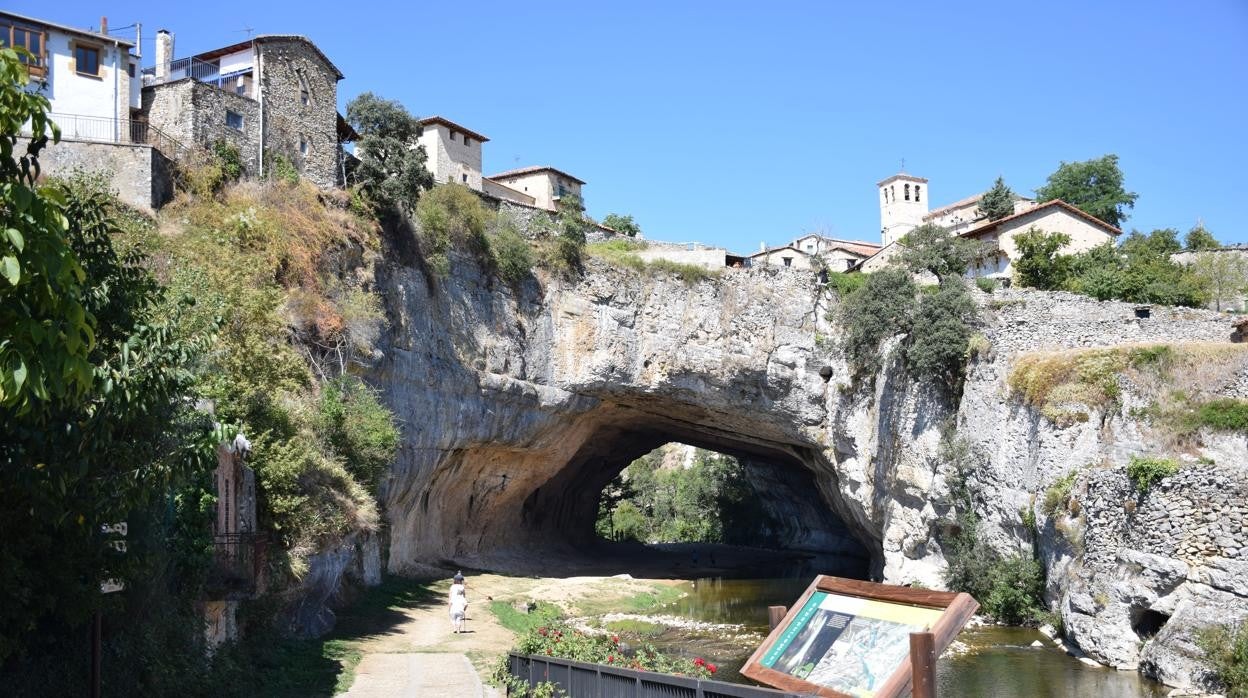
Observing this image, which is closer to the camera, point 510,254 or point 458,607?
point 458,607

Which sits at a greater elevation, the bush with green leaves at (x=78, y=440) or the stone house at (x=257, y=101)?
the stone house at (x=257, y=101)

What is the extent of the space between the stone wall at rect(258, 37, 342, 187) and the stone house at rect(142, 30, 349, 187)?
3 cm

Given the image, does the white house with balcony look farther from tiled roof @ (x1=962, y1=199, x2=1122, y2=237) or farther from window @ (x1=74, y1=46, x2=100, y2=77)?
tiled roof @ (x1=962, y1=199, x2=1122, y2=237)

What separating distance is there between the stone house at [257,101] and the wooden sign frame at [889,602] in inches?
984

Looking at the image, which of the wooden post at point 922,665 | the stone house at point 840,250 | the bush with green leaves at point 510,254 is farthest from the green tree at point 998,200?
the wooden post at point 922,665

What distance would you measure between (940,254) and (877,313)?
322 cm

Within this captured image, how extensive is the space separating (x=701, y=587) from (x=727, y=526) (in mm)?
28319

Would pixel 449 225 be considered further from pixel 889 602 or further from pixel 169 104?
pixel 889 602

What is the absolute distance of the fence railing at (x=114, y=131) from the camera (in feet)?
88.3

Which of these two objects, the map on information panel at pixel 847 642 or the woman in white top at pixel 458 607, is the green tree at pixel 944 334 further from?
the map on information panel at pixel 847 642

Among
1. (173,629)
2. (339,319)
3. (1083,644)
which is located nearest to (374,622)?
(339,319)

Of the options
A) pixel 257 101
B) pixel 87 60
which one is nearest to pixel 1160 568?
pixel 257 101

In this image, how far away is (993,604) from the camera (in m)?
26.8

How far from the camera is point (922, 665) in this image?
6344 mm
